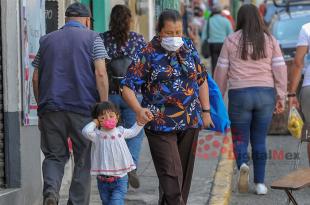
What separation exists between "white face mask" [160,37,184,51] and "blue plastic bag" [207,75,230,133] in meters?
0.70

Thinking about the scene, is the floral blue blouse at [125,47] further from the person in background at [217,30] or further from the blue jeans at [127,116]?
the person in background at [217,30]

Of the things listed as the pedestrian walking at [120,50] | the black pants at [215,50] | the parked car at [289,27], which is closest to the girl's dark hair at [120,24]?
the pedestrian walking at [120,50]

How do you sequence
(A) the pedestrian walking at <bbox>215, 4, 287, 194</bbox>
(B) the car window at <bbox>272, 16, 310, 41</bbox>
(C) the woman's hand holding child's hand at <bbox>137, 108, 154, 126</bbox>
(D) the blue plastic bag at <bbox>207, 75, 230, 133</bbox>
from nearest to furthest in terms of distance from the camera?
(C) the woman's hand holding child's hand at <bbox>137, 108, 154, 126</bbox> < (D) the blue plastic bag at <bbox>207, 75, 230, 133</bbox> < (A) the pedestrian walking at <bbox>215, 4, 287, 194</bbox> < (B) the car window at <bbox>272, 16, 310, 41</bbox>

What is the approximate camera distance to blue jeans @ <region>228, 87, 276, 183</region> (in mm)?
8734

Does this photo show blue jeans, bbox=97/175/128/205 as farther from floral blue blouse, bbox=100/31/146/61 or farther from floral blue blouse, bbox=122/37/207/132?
floral blue blouse, bbox=100/31/146/61

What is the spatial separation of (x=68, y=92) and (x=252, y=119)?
256cm

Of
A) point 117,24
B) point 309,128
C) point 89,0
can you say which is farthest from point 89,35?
point 89,0

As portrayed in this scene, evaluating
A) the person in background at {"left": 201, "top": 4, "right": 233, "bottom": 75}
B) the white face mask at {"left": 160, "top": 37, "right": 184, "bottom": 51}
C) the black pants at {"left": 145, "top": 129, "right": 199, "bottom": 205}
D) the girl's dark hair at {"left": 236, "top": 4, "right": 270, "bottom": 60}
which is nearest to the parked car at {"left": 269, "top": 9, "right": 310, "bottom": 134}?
the person in background at {"left": 201, "top": 4, "right": 233, "bottom": 75}

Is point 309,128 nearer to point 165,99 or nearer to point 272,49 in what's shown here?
point 272,49

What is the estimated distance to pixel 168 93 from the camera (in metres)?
6.70

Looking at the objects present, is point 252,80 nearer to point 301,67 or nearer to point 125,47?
point 301,67

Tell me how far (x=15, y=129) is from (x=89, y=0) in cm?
415

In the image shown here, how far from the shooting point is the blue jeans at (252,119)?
28.7 ft

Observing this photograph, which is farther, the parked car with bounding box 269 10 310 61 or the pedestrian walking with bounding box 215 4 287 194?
the parked car with bounding box 269 10 310 61
